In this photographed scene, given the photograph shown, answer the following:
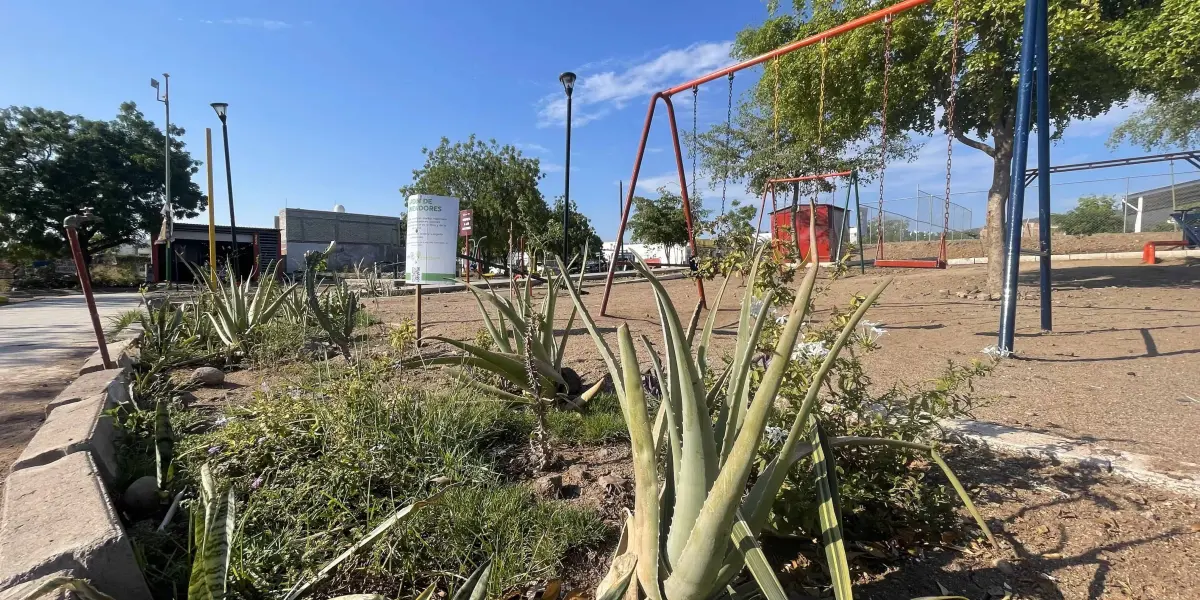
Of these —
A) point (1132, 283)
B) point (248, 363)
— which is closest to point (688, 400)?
point (248, 363)

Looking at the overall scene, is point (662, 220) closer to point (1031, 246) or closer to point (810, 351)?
point (1031, 246)

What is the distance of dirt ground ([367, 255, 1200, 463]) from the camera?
8.20ft

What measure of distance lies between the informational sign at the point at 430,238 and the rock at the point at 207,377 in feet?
4.84

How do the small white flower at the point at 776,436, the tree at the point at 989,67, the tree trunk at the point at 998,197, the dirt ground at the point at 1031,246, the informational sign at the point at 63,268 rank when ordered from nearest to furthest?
the small white flower at the point at 776,436
the tree at the point at 989,67
the tree trunk at the point at 998,197
the dirt ground at the point at 1031,246
the informational sign at the point at 63,268

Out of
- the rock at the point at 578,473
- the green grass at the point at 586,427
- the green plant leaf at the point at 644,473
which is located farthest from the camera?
the green grass at the point at 586,427

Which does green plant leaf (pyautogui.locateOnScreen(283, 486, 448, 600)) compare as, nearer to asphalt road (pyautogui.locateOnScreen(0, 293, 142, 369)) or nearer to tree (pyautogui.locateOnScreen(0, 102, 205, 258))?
asphalt road (pyautogui.locateOnScreen(0, 293, 142, 369))

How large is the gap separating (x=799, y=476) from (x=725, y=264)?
1005mm

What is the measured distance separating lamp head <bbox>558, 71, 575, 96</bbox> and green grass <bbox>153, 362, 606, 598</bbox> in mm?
11178

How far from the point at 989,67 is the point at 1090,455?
687cm

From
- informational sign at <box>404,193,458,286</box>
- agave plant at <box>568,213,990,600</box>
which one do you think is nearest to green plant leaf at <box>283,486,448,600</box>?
agave plant at <box>568,213,990,600</box>

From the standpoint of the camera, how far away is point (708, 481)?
992 millimetres

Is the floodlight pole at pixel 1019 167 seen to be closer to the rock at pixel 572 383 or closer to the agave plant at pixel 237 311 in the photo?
the rock at pixel 572 383

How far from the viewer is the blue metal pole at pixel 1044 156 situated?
4.10m

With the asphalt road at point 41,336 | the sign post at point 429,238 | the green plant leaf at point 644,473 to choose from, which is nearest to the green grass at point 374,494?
the green plant leaf at point 644,473
